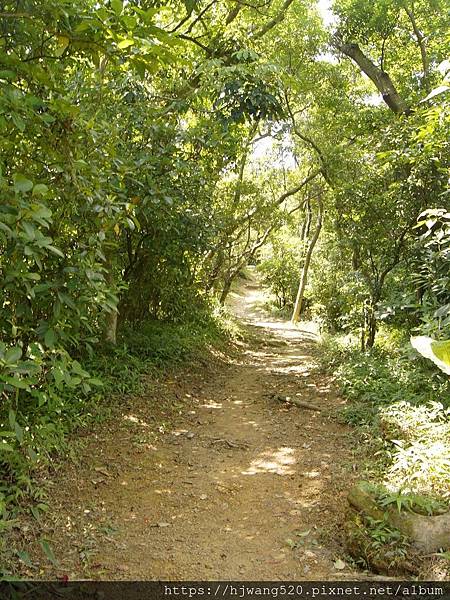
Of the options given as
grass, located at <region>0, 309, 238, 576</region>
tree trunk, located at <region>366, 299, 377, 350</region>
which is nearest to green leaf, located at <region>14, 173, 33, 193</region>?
grass, located at <region>0, 309, 238, 576</region>

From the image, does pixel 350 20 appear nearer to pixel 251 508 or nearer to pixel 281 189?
pixel 281 189

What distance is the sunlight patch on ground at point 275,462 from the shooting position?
193 inches

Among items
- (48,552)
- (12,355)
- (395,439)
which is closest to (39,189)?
(12,355)

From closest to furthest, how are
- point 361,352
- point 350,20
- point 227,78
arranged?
point 227,78
point 361,352
point 350,20

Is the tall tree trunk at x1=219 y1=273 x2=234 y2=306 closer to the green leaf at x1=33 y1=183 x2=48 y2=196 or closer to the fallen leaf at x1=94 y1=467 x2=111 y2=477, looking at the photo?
the fallen leaf at x1=94 y1=467 x2=111 y2=477

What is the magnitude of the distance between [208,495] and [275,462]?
1.03m

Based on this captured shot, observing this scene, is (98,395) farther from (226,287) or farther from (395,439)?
(226,287)

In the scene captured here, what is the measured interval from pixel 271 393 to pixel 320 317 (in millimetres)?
9630

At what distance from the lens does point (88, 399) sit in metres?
5.62

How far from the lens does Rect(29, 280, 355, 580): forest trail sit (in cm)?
339

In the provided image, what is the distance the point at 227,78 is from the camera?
550 cm

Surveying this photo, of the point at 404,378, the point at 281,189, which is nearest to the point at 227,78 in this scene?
the point at 404,378

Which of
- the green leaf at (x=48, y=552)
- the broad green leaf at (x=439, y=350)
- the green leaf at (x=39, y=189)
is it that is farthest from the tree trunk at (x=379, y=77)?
the green leaf at (x=48, y=552)

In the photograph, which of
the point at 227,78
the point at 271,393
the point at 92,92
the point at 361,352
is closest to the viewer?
the point at 92,92
